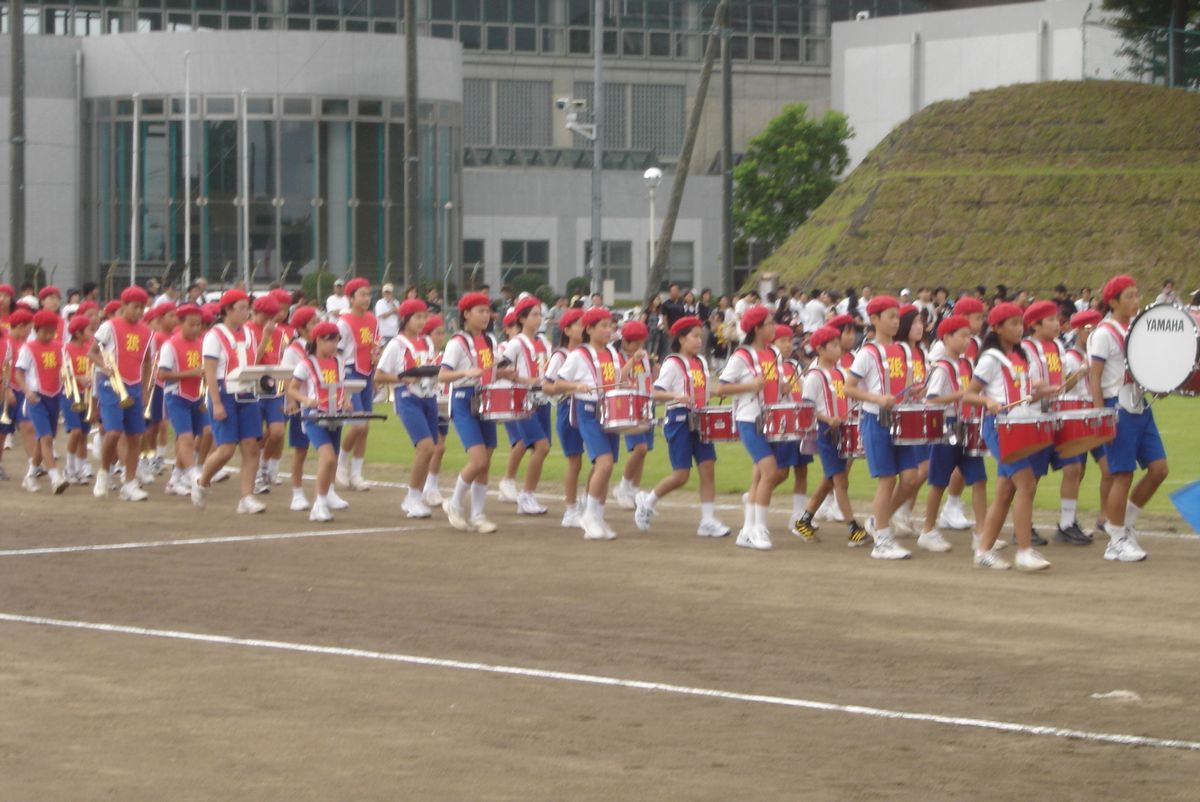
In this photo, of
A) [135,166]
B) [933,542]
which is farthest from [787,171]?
[933,542]

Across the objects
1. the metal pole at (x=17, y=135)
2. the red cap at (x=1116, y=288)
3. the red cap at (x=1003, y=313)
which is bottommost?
the red cap at (x=1003, y=313)

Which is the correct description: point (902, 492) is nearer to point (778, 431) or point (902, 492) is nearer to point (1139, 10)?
point (778, 431)

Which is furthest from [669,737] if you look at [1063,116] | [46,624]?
A: [1063,116]

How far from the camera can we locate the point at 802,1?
274 feet

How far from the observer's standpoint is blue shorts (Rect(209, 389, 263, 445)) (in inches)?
687

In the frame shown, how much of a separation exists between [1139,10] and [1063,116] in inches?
159

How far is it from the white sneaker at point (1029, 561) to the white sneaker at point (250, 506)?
22.7 feet

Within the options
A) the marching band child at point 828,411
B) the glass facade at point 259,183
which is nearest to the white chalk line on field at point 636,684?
the marching band child at point 828,411

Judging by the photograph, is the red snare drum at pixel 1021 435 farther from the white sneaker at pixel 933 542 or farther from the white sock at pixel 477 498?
the white sock at pixel 477 498

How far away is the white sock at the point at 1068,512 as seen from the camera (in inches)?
596

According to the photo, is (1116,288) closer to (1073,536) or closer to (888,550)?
(1073,536)

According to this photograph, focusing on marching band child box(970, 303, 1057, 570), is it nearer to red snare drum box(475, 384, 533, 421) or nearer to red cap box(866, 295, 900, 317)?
red cap box(866, 295, 900, 317)

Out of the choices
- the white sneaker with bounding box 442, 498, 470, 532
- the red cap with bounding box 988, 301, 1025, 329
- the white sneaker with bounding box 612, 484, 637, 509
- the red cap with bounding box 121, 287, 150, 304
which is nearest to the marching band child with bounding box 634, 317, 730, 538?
the white sneaker with bounding box 442, 498, 470, 532

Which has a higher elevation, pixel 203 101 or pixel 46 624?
pixel 203 101
